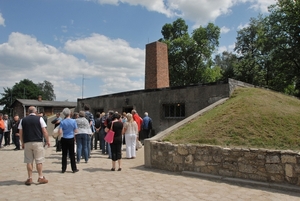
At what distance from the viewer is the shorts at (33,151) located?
5.89 meters

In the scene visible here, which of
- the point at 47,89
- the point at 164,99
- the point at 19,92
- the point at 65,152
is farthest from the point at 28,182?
the point at 47,89

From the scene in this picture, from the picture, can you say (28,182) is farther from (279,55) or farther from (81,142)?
(279,55)

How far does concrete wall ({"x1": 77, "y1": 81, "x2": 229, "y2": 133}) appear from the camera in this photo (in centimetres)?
1185

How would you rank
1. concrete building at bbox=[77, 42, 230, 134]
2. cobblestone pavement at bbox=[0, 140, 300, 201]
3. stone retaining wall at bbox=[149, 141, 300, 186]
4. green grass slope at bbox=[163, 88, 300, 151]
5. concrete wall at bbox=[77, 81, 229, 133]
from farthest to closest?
concrete building at bbox=[77, 42, 230, 134] < concrete wall at bbox=[77, 81, 229, 133] < green grass slope at bbox=[163, 88, 300, 151] < stone retaining wall at bbox=[149, 141, 300, 186] < cobblestone pavement at bbox=[0, 140, 300, 201]

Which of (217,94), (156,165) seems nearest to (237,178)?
(156,165)

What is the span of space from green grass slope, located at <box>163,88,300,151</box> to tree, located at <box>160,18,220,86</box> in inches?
1042

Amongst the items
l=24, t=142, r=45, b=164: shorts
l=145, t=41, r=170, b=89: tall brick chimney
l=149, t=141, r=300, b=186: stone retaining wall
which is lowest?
l=149, t=141, r=300, b=186: stone retaining wall

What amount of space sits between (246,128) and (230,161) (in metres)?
1.50

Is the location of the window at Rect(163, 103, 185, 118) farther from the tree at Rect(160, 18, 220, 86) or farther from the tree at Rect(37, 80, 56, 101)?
the tree at Rect(37, 80, 56, 101)

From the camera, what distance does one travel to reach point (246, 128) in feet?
24.1

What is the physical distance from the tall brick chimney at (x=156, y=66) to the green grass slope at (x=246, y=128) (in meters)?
8.44

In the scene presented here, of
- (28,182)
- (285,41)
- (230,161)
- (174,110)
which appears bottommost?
(28,182)

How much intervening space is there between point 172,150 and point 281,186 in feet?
9.52

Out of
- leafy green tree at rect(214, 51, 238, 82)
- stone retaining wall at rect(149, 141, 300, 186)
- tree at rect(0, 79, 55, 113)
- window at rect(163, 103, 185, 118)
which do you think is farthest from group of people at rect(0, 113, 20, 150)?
tree at rect(0, 79, 55, 113)
